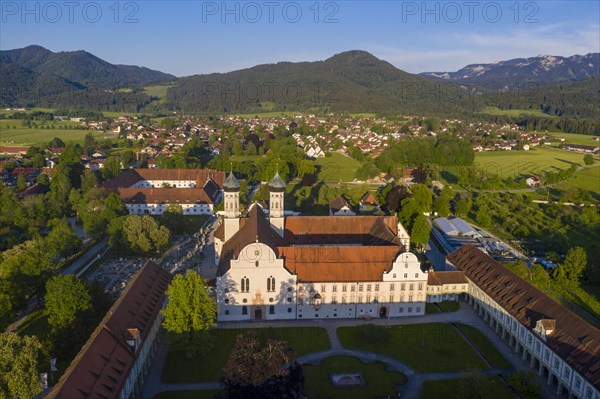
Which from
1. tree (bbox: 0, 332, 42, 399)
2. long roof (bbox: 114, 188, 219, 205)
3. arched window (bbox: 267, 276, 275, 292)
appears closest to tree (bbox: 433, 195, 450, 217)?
long roof (bbox: 114, 188, 219, 205)

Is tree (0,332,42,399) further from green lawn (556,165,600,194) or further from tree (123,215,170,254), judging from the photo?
green lawn (556,165,600,194)

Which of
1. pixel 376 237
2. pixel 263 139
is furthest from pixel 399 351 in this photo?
pixel 263 139

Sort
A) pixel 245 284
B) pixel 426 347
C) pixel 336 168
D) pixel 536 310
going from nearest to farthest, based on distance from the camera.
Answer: pixel 536 310
pixel 426 347
pixel 245 284
pixel 336 168

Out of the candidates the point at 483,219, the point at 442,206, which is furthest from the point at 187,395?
the point at 442,206

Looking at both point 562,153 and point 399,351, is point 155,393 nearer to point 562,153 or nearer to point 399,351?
point 399,351

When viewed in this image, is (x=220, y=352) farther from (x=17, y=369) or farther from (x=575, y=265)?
(x=575, y=265)
